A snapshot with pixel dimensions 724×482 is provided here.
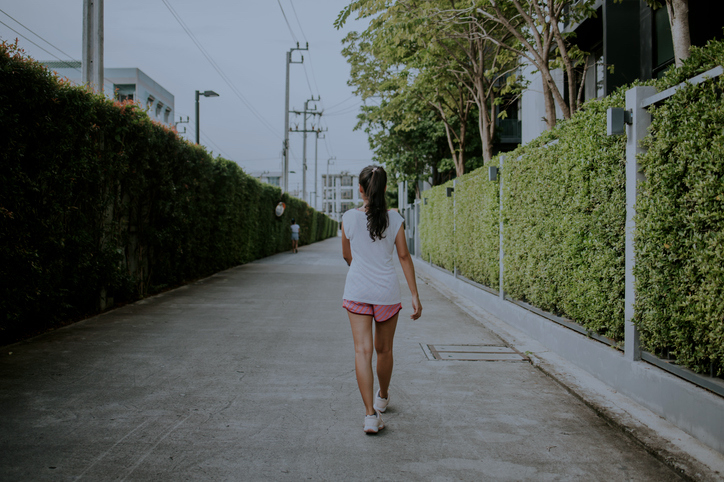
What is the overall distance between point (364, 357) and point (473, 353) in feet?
8.97

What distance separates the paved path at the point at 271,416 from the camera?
299 centimetres

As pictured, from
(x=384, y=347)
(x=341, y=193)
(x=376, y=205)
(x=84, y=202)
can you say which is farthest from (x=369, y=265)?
(x=341, y=193)

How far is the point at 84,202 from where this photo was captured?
7.01m

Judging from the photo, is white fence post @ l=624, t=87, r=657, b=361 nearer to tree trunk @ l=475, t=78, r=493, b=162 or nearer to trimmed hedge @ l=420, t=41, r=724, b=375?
trimmed hedge @ l=420, t=41, r=724, b=375

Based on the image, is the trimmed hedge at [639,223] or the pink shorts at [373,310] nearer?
the trimmed hedge at [639,223]

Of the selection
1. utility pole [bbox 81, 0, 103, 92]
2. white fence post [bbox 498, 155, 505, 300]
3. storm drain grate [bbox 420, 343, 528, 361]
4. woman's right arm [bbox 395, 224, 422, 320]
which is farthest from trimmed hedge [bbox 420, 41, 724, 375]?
utility pole [bbox 81, 0, 103, 92]

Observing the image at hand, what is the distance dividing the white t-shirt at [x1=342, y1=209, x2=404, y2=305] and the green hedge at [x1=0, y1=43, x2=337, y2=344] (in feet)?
12.2

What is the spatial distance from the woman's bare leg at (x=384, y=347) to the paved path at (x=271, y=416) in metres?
0.29

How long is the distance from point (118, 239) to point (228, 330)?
8.66 feet

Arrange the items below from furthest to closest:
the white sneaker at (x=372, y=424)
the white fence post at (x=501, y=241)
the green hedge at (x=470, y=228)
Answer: the green hedge at (x=470, y=228)
the white fence post at (x=501, y=241)
the white sneaker at (x=372, y=424)

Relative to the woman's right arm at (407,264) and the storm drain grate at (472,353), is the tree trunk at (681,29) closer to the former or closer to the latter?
the storm drain grate at (472,353)

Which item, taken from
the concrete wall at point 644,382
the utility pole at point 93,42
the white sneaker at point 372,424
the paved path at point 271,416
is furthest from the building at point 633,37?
the utility pole at point 93,42

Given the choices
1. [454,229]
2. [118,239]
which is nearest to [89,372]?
[118,239]

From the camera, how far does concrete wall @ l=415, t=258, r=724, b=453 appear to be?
3242mm
